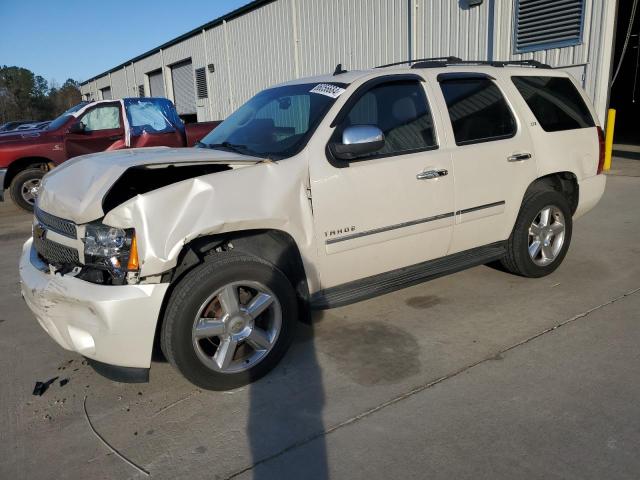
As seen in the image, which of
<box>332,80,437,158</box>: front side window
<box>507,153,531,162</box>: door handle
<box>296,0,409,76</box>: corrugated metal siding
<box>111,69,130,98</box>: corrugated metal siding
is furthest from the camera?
<box>111,69,130,98</box>: corrugated metal siding

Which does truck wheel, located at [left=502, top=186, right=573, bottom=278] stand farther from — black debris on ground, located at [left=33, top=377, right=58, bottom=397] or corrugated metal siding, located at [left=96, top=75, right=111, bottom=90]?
corrugated metal siding, located at [left=96, top=75, right=111, bottom=90]

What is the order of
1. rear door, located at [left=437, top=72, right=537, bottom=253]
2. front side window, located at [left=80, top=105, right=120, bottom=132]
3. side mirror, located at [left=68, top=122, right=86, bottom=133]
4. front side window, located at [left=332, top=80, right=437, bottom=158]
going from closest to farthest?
front side window, located at [left=332, top=80, right=437, bottom=158]
rear door, located at [left=437, top=72, right=537, bottom=253]
side mirror, located at [left=68, top=122, right=86, bottom=133]
front side window, located at [left=80, top=105, right=120, bottom=132]

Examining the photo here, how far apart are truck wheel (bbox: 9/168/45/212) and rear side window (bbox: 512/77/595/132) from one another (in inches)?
339

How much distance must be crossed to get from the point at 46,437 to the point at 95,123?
27.2 feet

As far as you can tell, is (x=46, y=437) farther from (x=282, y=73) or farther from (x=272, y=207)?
(x=282, y=73)

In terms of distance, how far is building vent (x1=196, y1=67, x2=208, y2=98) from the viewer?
2452cm

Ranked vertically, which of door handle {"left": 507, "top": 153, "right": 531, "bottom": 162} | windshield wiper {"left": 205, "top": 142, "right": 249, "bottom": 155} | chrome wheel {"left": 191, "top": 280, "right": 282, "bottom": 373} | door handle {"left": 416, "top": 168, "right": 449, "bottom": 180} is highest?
windshield wiper {"left": 205, "top": 142, "right": 249, "bottom": 155}

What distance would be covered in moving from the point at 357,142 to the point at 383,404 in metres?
1.59

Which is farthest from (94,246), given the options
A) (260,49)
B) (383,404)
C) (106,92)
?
(106,92)

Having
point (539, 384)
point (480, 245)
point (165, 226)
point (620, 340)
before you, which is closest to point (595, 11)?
point (480, 245)

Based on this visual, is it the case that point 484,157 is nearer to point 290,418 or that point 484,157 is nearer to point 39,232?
point 290,418

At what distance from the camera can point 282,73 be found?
1859 cm

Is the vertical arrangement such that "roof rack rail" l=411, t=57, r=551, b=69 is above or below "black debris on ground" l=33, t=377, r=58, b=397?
above

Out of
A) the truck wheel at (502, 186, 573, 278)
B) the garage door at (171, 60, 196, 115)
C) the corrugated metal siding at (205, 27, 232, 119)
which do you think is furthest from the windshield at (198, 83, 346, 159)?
the garage door at (171, 60, 196, 115)
